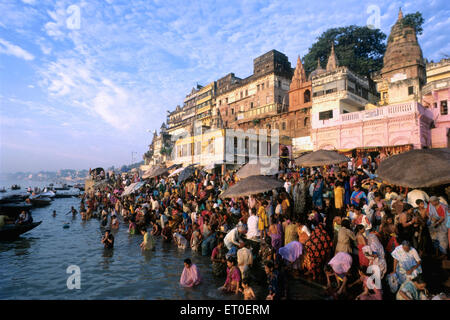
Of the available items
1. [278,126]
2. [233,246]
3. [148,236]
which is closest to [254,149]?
[278,126]

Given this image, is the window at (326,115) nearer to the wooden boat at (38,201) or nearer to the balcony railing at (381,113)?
the balcony railing at (381,113)

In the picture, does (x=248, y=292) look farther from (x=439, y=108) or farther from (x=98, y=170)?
(x=98, y=170)

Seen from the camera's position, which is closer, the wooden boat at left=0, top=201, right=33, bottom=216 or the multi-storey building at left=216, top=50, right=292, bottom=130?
the wooden boat at left=0, top=201, right=33, bottom=216

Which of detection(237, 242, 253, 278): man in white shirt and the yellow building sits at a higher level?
the yellow building

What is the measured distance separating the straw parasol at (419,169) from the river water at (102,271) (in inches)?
145

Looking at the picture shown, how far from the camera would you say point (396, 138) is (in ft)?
68.4

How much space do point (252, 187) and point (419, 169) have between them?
16.3ft

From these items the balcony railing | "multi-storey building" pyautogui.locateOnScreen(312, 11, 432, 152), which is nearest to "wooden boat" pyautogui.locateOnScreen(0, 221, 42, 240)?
"multi-storey building" pyautogui.locateOnScreen(312, 11, 432, 152)

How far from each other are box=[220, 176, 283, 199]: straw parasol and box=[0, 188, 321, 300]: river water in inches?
114

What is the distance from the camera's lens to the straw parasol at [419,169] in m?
6.11

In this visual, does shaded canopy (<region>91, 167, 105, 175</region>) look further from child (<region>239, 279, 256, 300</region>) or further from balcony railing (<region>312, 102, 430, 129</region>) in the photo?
child (<region>239, 279, 256, 300</region>)

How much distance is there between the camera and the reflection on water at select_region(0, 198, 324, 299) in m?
7.76

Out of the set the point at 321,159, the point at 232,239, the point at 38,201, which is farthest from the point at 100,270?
the point at 38,201

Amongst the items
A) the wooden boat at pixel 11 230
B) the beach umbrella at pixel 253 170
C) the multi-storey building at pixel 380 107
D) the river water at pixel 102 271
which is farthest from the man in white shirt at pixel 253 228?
the multi-storey building at pixel 380 107
